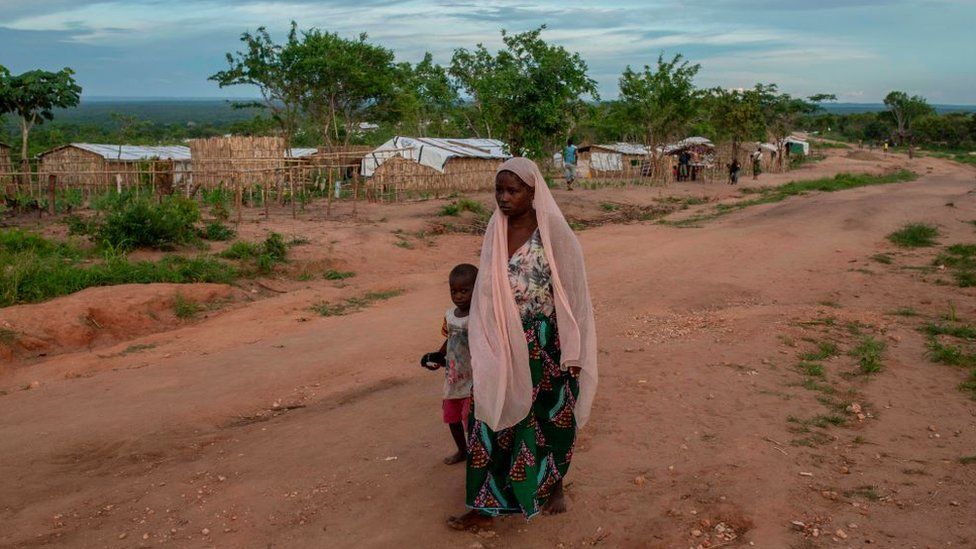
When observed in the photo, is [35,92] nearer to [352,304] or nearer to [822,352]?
[352,304]

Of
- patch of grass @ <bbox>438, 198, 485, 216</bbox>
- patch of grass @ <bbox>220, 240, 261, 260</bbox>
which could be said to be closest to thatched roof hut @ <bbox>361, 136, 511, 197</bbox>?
patch of grass @ <bbox>438, 198, 485, 216</bbox>

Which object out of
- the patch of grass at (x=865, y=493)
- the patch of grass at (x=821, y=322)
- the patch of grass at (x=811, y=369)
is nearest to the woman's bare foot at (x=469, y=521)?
the patch of grass at (x=865, y=493)

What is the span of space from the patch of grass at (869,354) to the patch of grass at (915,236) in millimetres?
6923

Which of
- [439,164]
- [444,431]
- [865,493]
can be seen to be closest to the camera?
[865,493]

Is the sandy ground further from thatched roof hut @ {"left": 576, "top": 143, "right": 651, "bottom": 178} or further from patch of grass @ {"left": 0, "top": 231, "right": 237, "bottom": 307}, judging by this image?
thatched roof hut @ {"left": 576, "top": 143, "right": 651, "bottom": 178}

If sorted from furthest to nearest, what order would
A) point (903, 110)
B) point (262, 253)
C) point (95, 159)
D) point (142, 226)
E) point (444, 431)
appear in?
point (903, 110) → point (95, 159) → point (262, 253) → point (142, 226) → point (444, 431)

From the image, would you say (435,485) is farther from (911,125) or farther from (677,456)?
(911,125)

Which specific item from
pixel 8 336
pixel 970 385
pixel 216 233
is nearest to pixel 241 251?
pixel 216 233

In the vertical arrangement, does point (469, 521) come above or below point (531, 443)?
below

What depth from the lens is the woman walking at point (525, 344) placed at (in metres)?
3.38

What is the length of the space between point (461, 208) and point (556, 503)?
13.2 m

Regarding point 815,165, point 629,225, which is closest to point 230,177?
point 629,225

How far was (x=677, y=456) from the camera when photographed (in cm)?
429

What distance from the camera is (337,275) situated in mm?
10758
